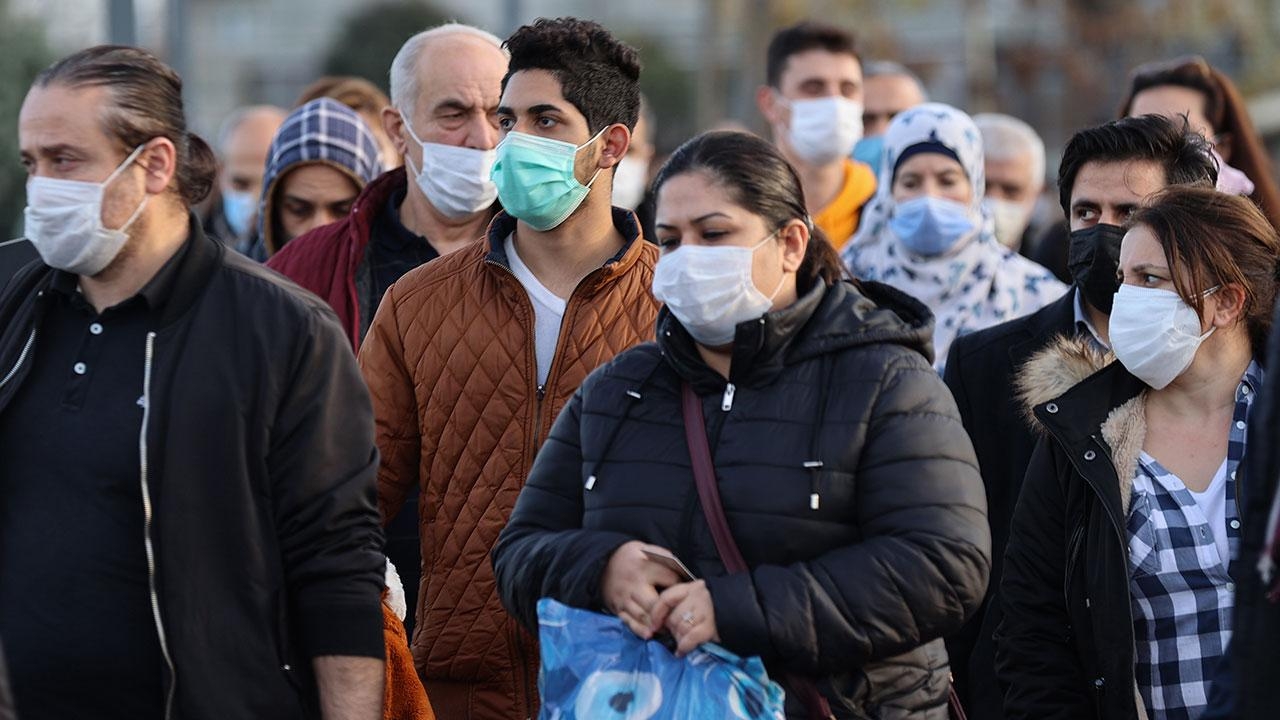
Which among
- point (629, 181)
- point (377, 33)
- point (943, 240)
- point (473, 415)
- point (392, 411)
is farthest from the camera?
point (377, 33)

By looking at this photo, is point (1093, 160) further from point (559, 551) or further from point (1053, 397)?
point (559, 551)

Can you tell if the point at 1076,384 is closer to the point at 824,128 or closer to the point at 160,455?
the point at 160,455

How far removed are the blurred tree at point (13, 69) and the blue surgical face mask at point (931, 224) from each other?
11327 mm

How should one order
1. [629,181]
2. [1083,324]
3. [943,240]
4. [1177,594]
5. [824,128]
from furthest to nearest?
[629,181] → [824,128] → [943,240] → [1083,324] → [1177,594]

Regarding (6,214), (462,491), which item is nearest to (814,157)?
(462,491)

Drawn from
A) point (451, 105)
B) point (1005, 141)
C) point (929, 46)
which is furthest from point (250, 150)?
point (929, 46)

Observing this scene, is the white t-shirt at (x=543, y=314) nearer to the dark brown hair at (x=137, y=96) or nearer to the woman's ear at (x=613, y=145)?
the woman's ear at (x=613, y=145)

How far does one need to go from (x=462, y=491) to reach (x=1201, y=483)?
1847mm

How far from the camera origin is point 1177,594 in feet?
15.4

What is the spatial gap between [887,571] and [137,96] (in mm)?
1930

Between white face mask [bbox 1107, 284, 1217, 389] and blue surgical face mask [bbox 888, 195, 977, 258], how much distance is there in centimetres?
260

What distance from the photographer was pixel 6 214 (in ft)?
55.4

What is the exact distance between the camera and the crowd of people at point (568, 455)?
418 cm

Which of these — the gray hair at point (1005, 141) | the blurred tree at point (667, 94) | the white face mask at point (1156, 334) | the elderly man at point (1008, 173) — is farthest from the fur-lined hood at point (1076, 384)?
the blurred tree at point (667, 94)
